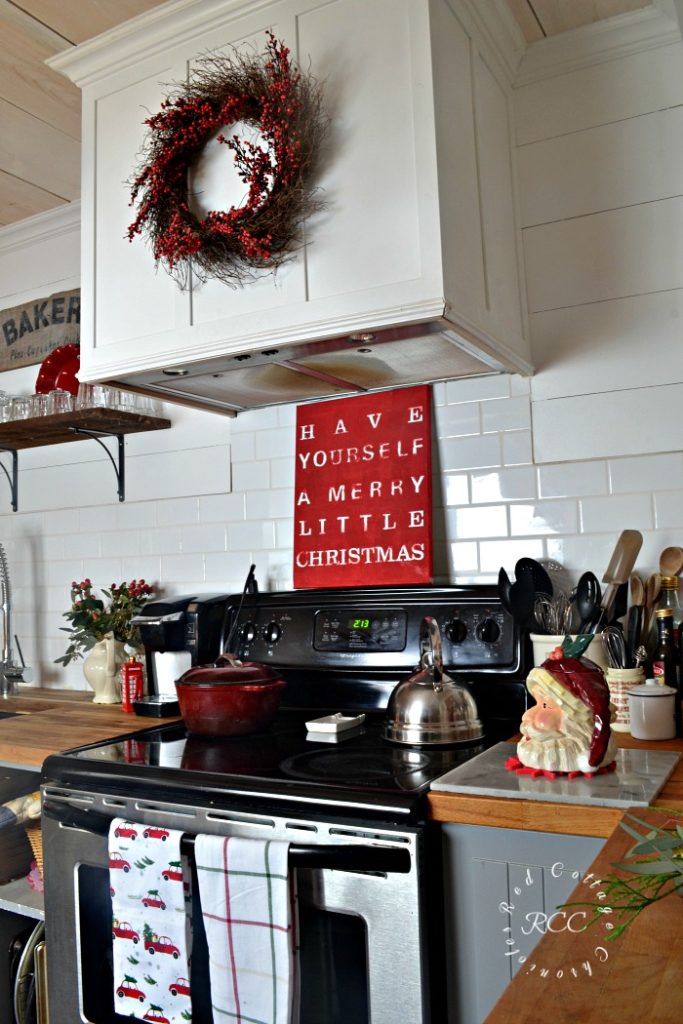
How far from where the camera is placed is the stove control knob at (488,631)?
191cm

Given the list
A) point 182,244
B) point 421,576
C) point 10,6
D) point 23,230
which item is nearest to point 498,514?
point 421,576

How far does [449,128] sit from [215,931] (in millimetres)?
1525

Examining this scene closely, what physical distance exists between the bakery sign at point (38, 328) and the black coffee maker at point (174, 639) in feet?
3.53

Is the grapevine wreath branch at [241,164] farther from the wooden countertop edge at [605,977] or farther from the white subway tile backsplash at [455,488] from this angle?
the wooden countertop edge at [605,977]

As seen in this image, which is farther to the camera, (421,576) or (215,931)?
(421,576)

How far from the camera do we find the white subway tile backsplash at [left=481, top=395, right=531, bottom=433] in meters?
2.10

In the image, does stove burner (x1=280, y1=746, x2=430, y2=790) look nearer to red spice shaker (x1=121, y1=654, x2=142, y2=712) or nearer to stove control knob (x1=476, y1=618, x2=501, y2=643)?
stove control knob (x1=476, y1=618, x2=501, y2=643)

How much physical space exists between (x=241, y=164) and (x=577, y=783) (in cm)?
134

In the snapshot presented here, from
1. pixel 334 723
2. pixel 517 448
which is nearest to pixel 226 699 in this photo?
pixel 334 723

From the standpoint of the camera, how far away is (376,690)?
6.58ft

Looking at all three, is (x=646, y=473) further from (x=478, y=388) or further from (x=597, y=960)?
(x=597, y=960)

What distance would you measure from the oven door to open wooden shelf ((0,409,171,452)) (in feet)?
3.93

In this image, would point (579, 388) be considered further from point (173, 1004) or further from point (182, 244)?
point (173, 1004)

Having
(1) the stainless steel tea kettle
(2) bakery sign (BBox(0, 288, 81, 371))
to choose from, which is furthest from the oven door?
(2) bakery sign (BBox(0, 288, 81, 371))
